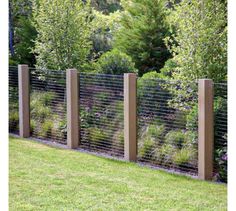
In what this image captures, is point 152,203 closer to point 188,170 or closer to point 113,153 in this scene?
point 188,170

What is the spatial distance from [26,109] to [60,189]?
4.19m

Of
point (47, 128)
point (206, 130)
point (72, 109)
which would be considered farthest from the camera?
point (47, 128)

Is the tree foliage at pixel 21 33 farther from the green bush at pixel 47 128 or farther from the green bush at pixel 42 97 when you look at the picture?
the green bush at pixel 47 128

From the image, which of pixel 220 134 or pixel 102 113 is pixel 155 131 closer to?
pixel 220 134

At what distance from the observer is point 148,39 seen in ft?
43.7

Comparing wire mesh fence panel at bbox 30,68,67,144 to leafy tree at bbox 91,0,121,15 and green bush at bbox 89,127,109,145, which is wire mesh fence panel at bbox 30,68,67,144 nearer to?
green bush at bbox 89,127,109,145

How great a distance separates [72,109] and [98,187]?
3.05 meters

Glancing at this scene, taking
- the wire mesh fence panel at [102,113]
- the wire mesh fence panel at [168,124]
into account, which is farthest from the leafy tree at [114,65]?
the wire mesh fence panel at [168,124]

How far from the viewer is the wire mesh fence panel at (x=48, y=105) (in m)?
8.84

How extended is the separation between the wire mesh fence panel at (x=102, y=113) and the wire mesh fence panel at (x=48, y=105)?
1.68ft

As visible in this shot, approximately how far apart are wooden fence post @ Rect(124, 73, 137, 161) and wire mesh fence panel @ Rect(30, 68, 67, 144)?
5.71 ft

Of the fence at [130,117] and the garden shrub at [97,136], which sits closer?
the fence at [130,117]

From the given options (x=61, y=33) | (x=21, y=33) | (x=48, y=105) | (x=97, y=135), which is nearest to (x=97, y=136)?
(x=97, y=135)
